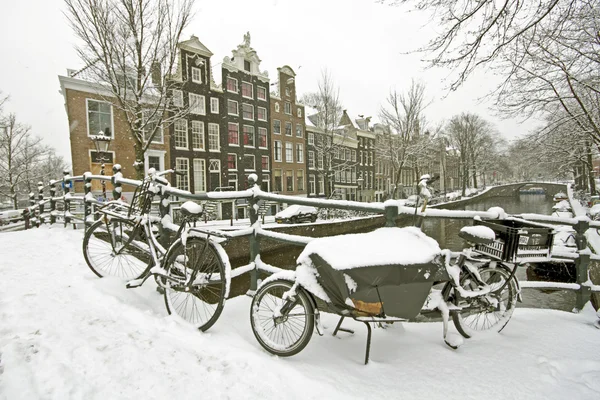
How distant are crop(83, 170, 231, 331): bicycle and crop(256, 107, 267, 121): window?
23977 mm

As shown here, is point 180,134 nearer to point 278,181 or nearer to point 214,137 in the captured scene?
point 214,137

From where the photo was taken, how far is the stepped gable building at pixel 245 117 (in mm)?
23922

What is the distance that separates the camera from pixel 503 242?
258cm

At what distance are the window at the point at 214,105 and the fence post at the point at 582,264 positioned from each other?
2314 centimetres

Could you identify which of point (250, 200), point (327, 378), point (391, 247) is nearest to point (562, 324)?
point (391, 247)

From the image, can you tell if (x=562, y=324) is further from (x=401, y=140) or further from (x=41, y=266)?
(x=401, y=140)

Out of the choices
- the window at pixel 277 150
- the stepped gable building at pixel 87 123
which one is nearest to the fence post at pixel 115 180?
the stepped gable building at pixel 87 123

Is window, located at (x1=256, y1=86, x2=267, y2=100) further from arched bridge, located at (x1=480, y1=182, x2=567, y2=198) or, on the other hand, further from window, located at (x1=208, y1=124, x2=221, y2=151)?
arched bridge, located at (x1=480, y1=182, x2=567, y2=198)

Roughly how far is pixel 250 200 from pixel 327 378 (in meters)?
1.79

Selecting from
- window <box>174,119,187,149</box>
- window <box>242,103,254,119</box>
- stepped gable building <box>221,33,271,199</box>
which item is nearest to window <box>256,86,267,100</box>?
stepped gable building <box>221,33,271,199</box>

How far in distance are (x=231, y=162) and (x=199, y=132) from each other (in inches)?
138

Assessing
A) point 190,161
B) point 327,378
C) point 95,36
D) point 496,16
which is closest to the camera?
point 327,378

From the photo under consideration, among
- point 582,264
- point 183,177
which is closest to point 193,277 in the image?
point 582,264

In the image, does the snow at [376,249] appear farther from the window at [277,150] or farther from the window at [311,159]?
the window at [311,159]
